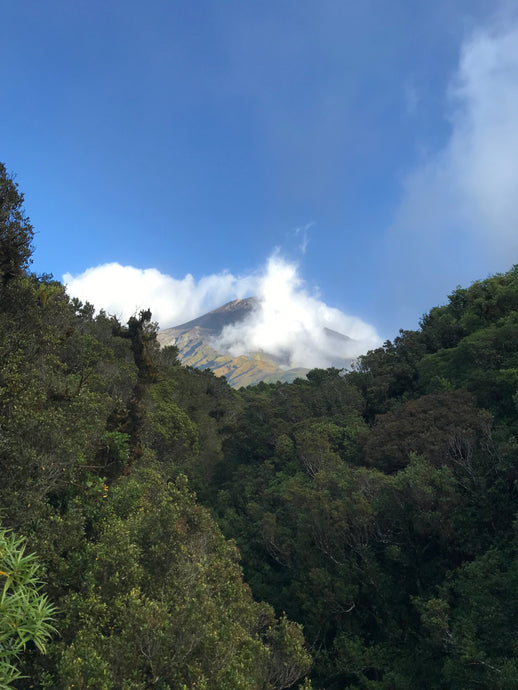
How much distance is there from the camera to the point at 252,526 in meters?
25.9

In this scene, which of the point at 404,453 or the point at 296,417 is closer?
the point at 404,453

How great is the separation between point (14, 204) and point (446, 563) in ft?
72.2

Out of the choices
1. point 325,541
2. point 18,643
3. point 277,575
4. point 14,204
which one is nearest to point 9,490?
point 18,643

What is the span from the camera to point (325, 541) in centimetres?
2003

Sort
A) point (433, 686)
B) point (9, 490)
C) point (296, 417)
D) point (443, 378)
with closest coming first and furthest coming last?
point (9, 490) → point (433, 686) → point (443, 378) → point (296, 417)

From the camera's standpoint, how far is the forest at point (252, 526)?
7.95m

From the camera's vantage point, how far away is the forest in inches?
313

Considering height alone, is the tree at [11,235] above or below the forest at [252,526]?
above

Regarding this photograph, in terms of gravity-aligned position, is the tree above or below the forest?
above

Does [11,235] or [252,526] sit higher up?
[11,235]

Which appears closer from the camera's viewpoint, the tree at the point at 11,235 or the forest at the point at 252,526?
the forest at the point at 252,526

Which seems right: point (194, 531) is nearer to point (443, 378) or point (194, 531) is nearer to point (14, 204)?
point (14, 204)

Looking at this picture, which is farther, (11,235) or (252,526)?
(252,526)

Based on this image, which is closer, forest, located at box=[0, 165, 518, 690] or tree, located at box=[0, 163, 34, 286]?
forest, located at box=[0, 165, 518, 690]
